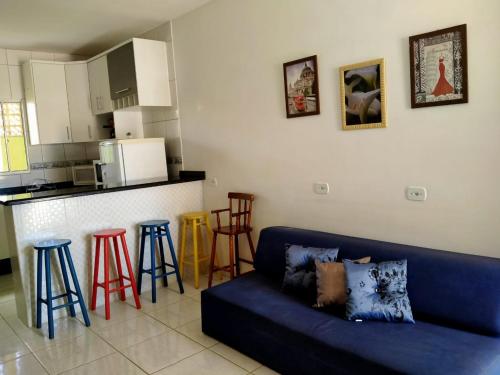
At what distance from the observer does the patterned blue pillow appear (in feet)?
7.27

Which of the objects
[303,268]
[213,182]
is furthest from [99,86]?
[303,268]

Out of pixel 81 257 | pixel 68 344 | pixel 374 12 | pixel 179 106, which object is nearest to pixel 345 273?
pixel 374 12

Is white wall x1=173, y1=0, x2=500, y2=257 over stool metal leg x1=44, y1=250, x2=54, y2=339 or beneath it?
over

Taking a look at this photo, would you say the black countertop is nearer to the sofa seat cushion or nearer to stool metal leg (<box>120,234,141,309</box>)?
stool metal leg (<box>120,234,141,309</box>)

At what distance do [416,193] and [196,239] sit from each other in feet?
6.88

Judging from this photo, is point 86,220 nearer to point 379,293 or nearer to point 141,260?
point 141,260

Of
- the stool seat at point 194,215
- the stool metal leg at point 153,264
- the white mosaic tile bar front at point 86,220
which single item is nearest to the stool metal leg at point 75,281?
the white mosaic tile bar front at point 86,220

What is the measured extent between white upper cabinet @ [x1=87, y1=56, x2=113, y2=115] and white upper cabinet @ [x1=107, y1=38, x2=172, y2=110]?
209 millimetres

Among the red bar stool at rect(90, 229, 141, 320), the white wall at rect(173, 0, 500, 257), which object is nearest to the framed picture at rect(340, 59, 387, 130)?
the white wall at rect(173, 0, 500, 257)

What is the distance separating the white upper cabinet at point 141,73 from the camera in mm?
4180

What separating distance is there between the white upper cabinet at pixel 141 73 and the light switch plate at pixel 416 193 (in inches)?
110

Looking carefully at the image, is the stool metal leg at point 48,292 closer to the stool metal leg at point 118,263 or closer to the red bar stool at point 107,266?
the red bar stool at point 107,266

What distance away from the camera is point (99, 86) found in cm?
484

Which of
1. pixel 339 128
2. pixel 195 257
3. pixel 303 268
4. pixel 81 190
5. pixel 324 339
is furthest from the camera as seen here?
pixel 195 257
